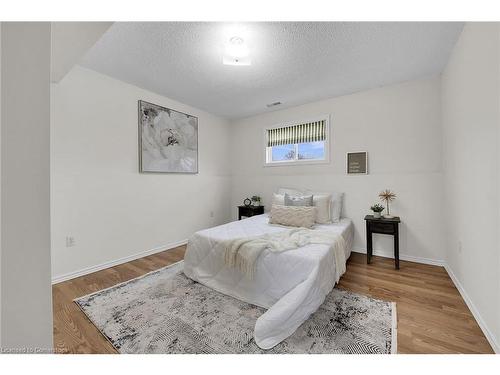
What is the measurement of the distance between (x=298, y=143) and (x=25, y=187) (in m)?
3.63

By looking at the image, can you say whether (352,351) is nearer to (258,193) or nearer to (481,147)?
(481,147)

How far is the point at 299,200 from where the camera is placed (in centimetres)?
319

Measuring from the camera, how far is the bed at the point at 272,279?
1495 millimetres

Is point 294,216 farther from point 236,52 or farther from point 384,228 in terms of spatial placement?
point 236,52

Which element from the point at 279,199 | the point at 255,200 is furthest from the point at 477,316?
the point at 255,200

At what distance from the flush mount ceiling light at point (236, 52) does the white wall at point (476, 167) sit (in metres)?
1.76

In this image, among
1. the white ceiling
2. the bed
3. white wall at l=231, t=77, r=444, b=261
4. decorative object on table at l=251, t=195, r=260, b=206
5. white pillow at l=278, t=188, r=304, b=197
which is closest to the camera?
the bed

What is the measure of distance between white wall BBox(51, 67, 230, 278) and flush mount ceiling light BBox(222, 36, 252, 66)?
5.55 feet

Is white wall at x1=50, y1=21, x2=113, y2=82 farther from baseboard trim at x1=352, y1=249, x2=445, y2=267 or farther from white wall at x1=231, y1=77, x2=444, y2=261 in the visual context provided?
baseboard trim at x1=352, y1=249, x2=445, y2=267

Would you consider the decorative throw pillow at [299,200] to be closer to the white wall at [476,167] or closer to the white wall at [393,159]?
the white wall at [393,159]

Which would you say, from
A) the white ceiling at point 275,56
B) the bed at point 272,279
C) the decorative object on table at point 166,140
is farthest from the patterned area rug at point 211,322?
the white ceiling at point 275,56

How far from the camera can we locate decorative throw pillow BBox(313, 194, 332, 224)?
3055 mm

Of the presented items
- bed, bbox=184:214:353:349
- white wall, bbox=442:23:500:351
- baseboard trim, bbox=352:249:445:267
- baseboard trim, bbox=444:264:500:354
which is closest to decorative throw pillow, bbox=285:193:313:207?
bed, bbox=184:214:353:349
